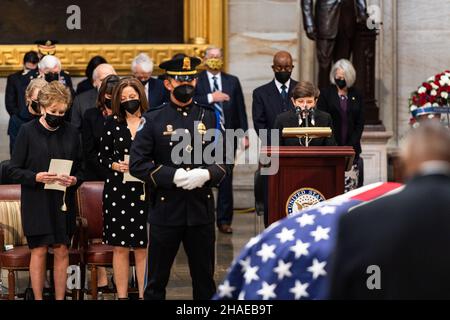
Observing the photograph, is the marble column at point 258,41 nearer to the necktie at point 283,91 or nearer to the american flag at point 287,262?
the necktie at point 283,91

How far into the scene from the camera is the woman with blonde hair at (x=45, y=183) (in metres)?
9.23

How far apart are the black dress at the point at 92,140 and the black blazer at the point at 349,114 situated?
295 cm

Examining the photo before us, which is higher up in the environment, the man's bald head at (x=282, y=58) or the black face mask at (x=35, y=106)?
the man's bald head at (x=282, y=58)

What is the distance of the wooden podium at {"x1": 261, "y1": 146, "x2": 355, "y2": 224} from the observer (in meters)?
8.94

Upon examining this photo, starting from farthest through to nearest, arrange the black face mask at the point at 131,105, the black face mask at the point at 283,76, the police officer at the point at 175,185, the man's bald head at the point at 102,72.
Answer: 1. the black face mask at the point at 283,76
2. the man's bald head at the point at 102,72
3. the black face mask at the point at 131,105
4. the police officer at the point at 175,185

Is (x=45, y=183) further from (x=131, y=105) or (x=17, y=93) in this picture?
(x=17, y=93)

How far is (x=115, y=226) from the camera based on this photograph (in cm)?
933

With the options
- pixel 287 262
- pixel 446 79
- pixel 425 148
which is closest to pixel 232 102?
pixel 446 79

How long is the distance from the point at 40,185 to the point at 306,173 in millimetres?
2018

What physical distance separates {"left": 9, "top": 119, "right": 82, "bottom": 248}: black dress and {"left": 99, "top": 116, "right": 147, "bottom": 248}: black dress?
273 mm

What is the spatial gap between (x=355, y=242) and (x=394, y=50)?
37.5 feet

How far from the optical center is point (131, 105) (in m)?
9.38

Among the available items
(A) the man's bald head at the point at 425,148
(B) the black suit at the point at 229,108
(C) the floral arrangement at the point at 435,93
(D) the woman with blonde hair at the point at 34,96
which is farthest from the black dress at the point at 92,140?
(A) the man's bald head at the point at 425,148

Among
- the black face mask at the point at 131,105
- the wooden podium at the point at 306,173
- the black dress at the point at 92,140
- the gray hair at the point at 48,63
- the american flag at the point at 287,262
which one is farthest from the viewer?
the gray hair at the point at 48,63
